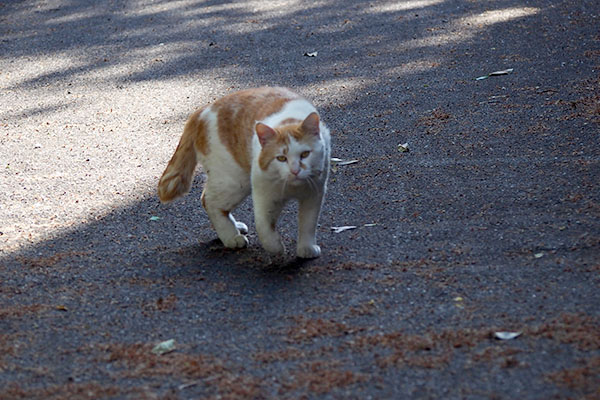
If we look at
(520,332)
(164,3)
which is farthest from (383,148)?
(164,3)

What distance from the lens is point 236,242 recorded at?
4.91m

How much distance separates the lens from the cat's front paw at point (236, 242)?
→ 491 centimetres

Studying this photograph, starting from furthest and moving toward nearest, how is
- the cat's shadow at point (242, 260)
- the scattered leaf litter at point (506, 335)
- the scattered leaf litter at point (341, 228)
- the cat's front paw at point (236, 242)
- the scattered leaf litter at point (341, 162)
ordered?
the scattered leaf litter at point (341, 162), the scattered leaf litter at point (341, 228), the cat's front paw at point (236, 242), the cat's shadow at point (242, 260), the scattered leaf litter at point (506, 335)

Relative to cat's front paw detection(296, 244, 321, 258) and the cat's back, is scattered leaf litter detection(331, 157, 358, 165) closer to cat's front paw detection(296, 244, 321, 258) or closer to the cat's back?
the cat's back

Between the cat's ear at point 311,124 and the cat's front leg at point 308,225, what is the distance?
16.5 inches

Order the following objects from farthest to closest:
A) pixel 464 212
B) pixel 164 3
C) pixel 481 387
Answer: pixel 164 3 < pixel 464 212 < pixel 481 387

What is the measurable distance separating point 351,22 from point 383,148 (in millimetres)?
4770

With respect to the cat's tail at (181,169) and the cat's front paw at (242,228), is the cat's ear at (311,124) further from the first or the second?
the cat's front paw at (242,228)

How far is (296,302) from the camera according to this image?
4.13 metres

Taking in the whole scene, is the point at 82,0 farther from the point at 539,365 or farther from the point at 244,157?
the point at 539,365

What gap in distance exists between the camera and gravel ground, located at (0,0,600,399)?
343 centimetres

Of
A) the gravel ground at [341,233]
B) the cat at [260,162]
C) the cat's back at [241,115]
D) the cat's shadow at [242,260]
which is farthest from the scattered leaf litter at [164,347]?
the cat's back at [241,115]

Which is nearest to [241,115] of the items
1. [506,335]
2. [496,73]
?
[506,335]

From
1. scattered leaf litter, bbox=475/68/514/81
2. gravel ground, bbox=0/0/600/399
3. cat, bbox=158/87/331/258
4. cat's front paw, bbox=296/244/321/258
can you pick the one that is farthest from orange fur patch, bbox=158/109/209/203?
scattered leaf litter, bbox=475/68/514/81
